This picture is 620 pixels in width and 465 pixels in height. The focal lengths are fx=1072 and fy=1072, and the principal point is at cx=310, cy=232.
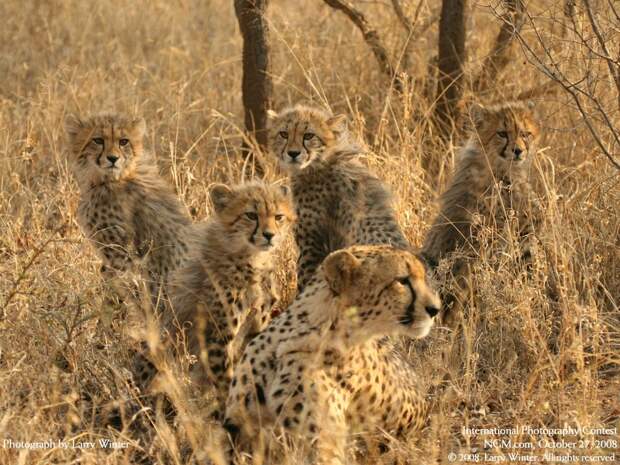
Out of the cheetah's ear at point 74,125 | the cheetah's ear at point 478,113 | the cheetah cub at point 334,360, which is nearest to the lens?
the cheetah cub at point 334,360

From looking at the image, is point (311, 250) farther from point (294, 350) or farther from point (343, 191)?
point (294, 350)

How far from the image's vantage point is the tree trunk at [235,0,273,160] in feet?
19.9

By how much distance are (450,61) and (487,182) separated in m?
1.72

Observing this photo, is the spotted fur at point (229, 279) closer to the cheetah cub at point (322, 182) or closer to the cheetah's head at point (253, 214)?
the cheetah's head at point (253, 214)

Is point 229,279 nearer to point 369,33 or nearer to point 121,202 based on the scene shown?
point 121,202

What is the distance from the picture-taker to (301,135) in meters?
5.54

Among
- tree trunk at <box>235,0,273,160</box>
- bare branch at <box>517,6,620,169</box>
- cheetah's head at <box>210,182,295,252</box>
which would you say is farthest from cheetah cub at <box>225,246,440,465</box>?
tree trunk at <box>235,0,273,160</box>

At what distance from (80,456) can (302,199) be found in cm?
250

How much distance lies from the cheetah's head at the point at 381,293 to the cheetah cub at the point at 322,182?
1.88m

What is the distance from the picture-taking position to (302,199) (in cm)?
564

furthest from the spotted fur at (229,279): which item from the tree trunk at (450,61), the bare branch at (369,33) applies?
the bare branch at (369,33)

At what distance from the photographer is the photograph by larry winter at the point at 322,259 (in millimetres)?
3469

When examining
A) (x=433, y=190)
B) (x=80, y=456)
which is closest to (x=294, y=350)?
(x=80, y=456)

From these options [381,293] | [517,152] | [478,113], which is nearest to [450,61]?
[478,113]
